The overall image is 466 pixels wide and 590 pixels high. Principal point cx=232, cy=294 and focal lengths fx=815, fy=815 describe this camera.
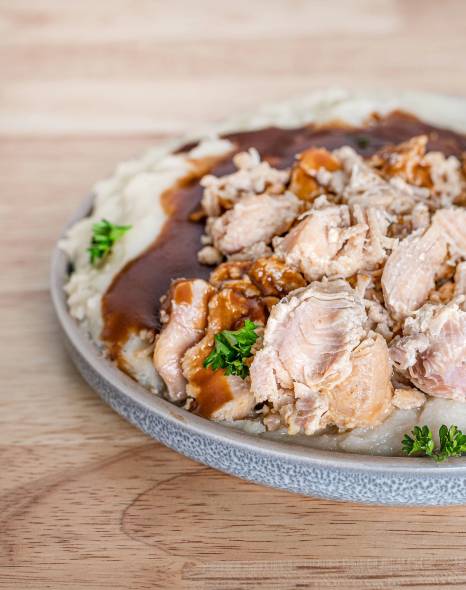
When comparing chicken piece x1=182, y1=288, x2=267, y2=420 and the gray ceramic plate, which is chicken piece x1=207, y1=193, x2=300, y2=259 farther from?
the gray ceramic plate

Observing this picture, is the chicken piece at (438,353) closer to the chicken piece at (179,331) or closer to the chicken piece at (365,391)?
the chicken piece at (365,391)

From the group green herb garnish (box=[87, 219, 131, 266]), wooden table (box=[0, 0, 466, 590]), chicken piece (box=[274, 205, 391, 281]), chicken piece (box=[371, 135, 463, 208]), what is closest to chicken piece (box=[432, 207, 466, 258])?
chicken piece (box=[274, 205, 391, 281])

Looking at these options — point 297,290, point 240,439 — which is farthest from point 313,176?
point 240,439

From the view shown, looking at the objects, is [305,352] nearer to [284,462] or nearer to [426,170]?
[284,462]

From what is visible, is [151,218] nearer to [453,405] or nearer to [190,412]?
[190,412]

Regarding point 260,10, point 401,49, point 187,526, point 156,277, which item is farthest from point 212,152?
point 260,10

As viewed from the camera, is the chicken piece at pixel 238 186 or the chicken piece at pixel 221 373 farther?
the chicken piece at pixel 238 186

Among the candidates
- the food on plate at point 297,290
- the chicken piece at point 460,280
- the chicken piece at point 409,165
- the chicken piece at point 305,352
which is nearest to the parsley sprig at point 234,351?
the food on plate at point 297,290
